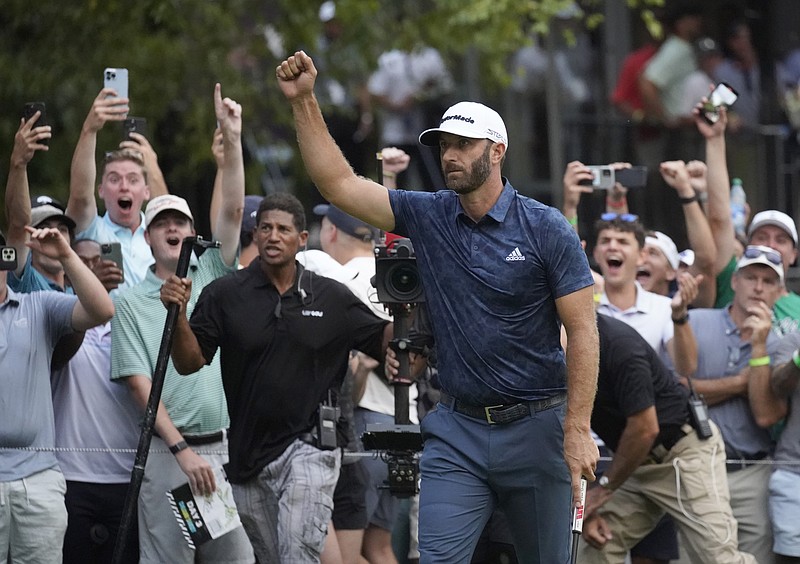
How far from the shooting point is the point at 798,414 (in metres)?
8.89

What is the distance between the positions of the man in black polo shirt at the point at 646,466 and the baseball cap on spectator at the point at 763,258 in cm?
90

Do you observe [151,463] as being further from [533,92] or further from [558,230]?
[533,92]

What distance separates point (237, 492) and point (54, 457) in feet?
3.06

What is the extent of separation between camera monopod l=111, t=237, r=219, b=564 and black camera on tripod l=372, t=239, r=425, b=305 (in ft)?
3.03

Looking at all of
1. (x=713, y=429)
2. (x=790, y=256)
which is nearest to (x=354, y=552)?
(x=713, y=429)

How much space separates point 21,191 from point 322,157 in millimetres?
2355

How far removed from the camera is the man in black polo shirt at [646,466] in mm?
8375

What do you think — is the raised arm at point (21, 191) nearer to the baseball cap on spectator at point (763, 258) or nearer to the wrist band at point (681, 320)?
the wrist band at point (681, 320)

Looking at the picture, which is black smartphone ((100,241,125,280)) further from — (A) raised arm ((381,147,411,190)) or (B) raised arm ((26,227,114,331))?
(A) raised arm ((381,147,411,190))

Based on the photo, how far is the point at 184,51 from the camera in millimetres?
13961

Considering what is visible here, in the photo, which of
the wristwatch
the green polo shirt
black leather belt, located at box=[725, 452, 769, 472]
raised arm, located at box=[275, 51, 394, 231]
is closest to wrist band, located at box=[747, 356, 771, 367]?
black leather belt, located at box=[725, 452, 769, 472]

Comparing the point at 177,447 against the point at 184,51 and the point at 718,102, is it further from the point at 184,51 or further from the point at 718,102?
the point at 184,51

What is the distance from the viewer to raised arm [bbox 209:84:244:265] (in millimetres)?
8836

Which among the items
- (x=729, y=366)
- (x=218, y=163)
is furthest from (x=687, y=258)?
(x=218, y=163)
